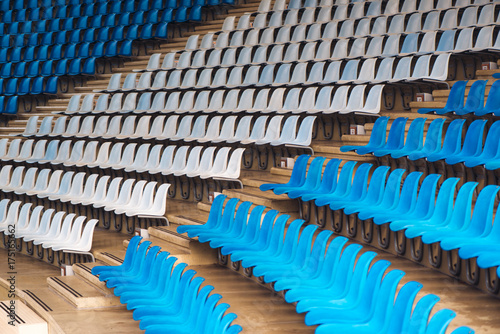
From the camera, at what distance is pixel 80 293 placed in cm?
267

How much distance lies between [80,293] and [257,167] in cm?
130

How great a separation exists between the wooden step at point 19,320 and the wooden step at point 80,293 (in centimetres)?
15

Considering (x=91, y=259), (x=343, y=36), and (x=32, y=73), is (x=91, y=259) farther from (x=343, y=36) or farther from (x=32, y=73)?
(x=32, y=73)

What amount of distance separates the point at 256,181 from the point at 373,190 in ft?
2.97

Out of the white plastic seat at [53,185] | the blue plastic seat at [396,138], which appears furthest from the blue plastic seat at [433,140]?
the white plastic seat at [53,185]

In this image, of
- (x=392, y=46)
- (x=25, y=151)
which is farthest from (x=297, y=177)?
(x=25, y=151)

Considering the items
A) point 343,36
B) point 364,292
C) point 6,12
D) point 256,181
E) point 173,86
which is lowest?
point 364,292

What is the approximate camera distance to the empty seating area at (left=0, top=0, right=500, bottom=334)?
1.85 meters

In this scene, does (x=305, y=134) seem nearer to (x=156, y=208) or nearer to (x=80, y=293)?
(x=156, y=208)

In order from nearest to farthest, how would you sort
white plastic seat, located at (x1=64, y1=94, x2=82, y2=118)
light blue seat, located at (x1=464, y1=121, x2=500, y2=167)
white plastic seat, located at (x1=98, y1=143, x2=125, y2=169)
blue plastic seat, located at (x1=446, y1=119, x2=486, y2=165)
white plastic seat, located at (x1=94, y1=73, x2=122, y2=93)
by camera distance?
light blue seat, located at (x1=464, y1=121, x2=500, y2=167)
blue plastic seat, located at (x1=446, y1=119, x2=486, y2=165)
white plastic seat, located at (x1=98, y1=143, x2=125, y2=169)
white plastic seat, located at (x1=64, y1=94, x2=82, y2=118)
white plastic seat, located at (x1=94, y1=73, x2=122, y2=93)

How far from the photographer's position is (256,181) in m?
3.17

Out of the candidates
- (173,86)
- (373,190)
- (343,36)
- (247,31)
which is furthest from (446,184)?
(247,31)

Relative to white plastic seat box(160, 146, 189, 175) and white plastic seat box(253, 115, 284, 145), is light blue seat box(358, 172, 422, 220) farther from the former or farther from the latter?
white plastic seat box(160, 146, 189, 175)

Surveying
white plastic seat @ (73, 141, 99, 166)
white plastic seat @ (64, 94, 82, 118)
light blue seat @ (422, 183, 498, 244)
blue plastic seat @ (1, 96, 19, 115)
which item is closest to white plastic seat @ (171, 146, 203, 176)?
white plastic seat @ (73, 141, 99, 166)
